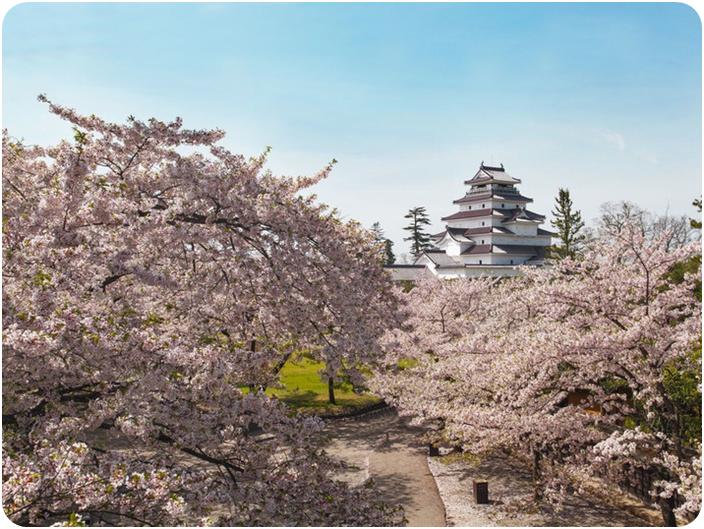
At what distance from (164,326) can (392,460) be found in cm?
789

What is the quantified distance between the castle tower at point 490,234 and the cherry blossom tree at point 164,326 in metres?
42.8

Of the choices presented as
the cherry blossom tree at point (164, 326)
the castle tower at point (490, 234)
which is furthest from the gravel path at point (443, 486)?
the castle tower at point (490, 234)

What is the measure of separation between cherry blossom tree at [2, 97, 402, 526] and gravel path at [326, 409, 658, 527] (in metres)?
3.95

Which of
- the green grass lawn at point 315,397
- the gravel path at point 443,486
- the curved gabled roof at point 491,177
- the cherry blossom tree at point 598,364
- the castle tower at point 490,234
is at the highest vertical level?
the curved gabled roof at point 491,177

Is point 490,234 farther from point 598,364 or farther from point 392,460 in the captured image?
point 598,364

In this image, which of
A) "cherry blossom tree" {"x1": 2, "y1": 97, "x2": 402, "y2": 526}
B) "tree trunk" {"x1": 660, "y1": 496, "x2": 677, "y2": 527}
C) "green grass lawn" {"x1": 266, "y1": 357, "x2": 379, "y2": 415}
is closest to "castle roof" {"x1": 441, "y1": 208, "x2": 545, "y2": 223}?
"green grass lawn" {"x1": 266, "y1": 357, "x2": 379, "y2": 415}

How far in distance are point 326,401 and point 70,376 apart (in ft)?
48.2

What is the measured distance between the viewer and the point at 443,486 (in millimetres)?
11250

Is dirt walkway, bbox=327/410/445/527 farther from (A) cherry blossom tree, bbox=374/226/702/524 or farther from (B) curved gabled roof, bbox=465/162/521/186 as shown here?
(B) curved gabled roof, bbox=465/162/521/186

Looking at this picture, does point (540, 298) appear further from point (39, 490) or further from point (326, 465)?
point (39, 490)

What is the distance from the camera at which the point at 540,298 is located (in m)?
7.26

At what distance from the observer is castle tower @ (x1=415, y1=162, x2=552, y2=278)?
48.3 m

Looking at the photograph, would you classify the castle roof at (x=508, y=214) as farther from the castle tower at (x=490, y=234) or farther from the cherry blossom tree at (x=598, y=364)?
the cherry blossom tree at (x=598, y=364)

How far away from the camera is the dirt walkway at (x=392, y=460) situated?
10195 millimetres
